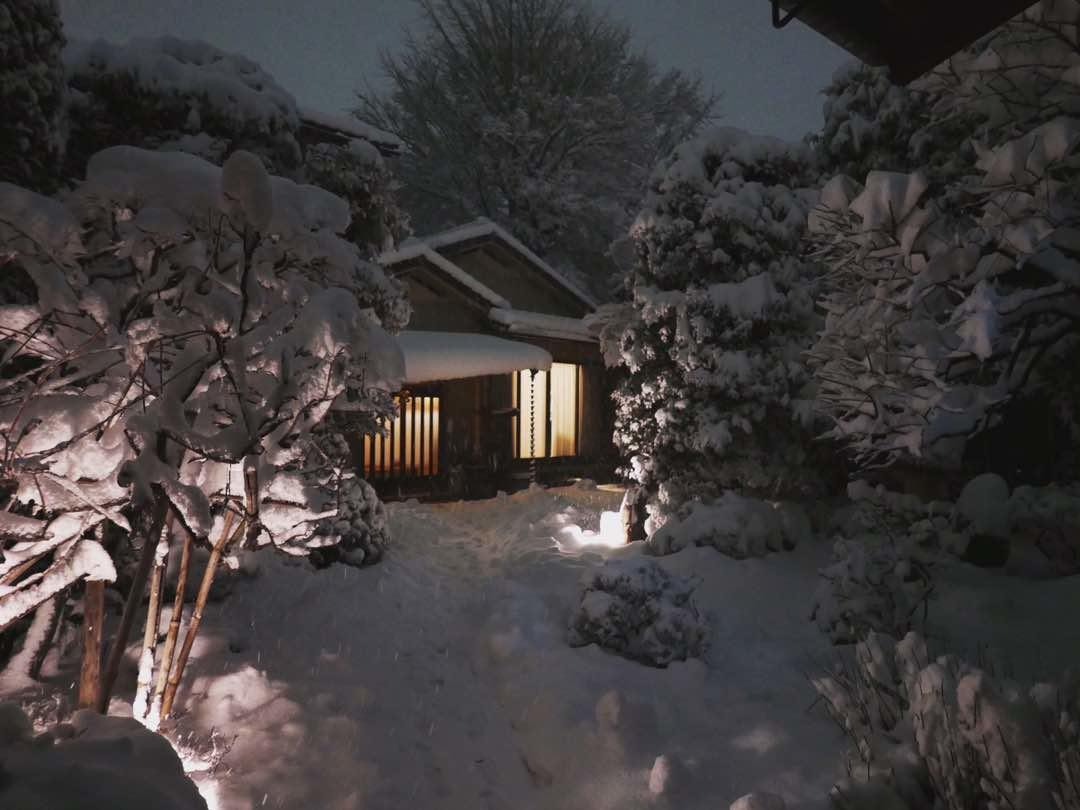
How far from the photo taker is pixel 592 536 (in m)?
10.2

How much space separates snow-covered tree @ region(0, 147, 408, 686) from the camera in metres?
3.04

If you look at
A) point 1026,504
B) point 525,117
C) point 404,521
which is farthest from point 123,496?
point 525,117

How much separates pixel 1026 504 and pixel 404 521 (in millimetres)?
8867

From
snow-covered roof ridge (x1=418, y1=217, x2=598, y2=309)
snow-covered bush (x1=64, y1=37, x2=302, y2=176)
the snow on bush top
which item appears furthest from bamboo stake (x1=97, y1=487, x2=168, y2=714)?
snow-covered roof ridge (x1=418, y1=217, x2=598, y2=309)

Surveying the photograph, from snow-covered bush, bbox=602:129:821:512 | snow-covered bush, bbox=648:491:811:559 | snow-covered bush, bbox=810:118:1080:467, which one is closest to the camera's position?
snow-covered bush, bbox=810:118:1080:467

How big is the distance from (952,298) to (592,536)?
20.7 ft

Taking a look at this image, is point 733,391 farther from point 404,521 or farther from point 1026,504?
point 404,521

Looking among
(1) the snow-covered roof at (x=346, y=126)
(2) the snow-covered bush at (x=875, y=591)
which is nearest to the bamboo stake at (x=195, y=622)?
(2) the snow-covered bush at (x=875, y=591)

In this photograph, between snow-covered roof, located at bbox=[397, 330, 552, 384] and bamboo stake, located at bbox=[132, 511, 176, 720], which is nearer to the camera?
bamboo stake, located at bbox=[132, 511, 176, 720]

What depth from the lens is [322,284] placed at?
431 cm

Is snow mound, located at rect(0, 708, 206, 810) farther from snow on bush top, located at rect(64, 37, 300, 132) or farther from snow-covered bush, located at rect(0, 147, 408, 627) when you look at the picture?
snow on bush top, located at rect(64, 37, 300, 132)

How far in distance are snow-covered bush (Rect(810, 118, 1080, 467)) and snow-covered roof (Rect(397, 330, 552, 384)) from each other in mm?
7819

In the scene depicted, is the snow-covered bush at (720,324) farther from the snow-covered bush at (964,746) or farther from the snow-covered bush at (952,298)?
the snow-covered bush at (964,746)

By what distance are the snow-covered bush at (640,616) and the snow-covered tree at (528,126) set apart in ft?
57.1
